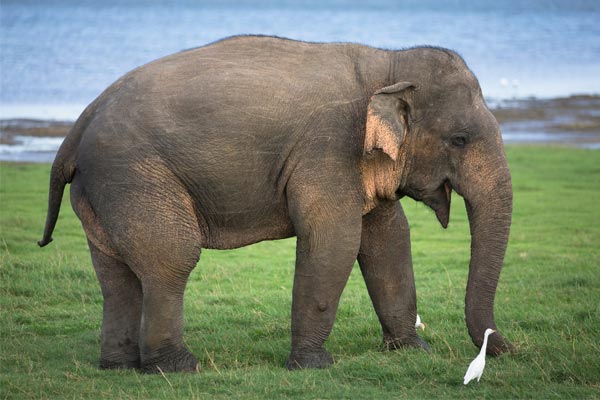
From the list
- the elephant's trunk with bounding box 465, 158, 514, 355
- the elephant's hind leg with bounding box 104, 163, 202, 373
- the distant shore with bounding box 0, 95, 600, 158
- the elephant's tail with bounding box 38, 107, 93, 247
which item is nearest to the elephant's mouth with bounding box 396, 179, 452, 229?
the elephant's trunk with bounding box 465, 158, 514, 355

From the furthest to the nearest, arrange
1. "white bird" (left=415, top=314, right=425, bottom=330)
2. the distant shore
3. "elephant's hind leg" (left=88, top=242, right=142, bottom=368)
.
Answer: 1. the distant shore
2. "white bird" (left=415, top=314, right=425, bottom=330)
3. "elephant's hind leg" (left=88, top=242, right=142, bottom=368)

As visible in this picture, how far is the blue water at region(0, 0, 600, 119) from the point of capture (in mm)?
38656

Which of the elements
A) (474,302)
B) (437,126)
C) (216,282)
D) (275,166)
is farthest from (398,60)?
(216,282)

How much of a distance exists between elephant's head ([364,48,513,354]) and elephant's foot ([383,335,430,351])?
0.86m

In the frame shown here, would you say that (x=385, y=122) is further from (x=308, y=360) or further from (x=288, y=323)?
(x=288, y=323)

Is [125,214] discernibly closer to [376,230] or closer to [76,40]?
[376,230]

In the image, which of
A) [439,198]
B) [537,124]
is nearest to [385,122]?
[439,198]

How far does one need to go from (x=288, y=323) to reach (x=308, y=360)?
153 centimetres

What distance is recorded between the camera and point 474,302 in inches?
342

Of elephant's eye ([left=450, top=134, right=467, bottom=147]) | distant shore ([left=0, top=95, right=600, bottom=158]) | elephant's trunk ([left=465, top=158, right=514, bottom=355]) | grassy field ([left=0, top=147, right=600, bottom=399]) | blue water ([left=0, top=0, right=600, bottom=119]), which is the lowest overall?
blue water ([left=0, top=0, right=600, bottom=119])

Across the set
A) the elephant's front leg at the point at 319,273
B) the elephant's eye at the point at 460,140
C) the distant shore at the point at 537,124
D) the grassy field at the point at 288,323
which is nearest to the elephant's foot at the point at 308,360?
the elephant's front leg at the point at 319,273

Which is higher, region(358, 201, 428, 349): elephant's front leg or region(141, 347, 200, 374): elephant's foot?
region(358, 201, 428, 349): elephant's front leg

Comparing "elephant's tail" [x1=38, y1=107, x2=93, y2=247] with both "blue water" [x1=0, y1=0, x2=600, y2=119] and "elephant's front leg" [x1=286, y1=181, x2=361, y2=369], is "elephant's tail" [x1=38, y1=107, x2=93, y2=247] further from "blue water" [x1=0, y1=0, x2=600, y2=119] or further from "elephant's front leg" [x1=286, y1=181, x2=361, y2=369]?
"blue water" [x1=0, y1=0, x2=600, y2=119]

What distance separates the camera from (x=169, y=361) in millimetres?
8734
